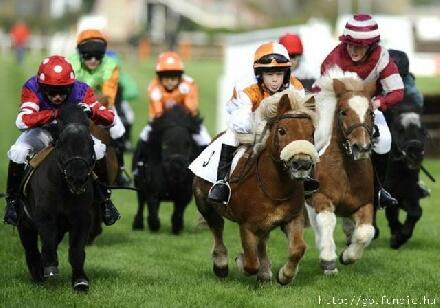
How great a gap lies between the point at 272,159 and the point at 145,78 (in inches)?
1459

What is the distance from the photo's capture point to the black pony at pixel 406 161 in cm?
1221

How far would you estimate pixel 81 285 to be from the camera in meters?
9.07

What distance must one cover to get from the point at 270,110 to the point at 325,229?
1.53 meters

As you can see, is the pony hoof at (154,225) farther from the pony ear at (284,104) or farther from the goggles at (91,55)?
the pony ear at (284,104)

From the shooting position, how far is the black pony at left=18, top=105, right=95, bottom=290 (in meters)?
8.71

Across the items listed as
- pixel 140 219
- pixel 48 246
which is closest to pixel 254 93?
pixel 48 246

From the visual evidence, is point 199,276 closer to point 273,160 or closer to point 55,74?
point 273,160

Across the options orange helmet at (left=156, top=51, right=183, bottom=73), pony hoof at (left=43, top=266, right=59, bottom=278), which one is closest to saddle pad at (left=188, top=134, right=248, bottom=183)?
pony hoof at (left=43, top=266, right=59, bottom=278)

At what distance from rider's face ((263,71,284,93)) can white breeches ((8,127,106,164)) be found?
173cm

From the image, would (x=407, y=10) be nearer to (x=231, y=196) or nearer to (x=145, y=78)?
(x=145, y=78)

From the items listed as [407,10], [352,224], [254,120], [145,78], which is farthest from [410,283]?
[407,10]

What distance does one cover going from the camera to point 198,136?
554 inches

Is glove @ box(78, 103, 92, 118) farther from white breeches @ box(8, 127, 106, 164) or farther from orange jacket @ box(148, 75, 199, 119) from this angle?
orange jacket @ box(148, 75, 199, 119)

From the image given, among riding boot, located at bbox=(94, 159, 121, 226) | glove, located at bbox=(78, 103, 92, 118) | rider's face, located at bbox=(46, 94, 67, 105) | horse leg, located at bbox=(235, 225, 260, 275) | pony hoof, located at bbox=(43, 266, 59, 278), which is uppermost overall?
rider's face, located at bbox=(46, 94, 67, 105)
